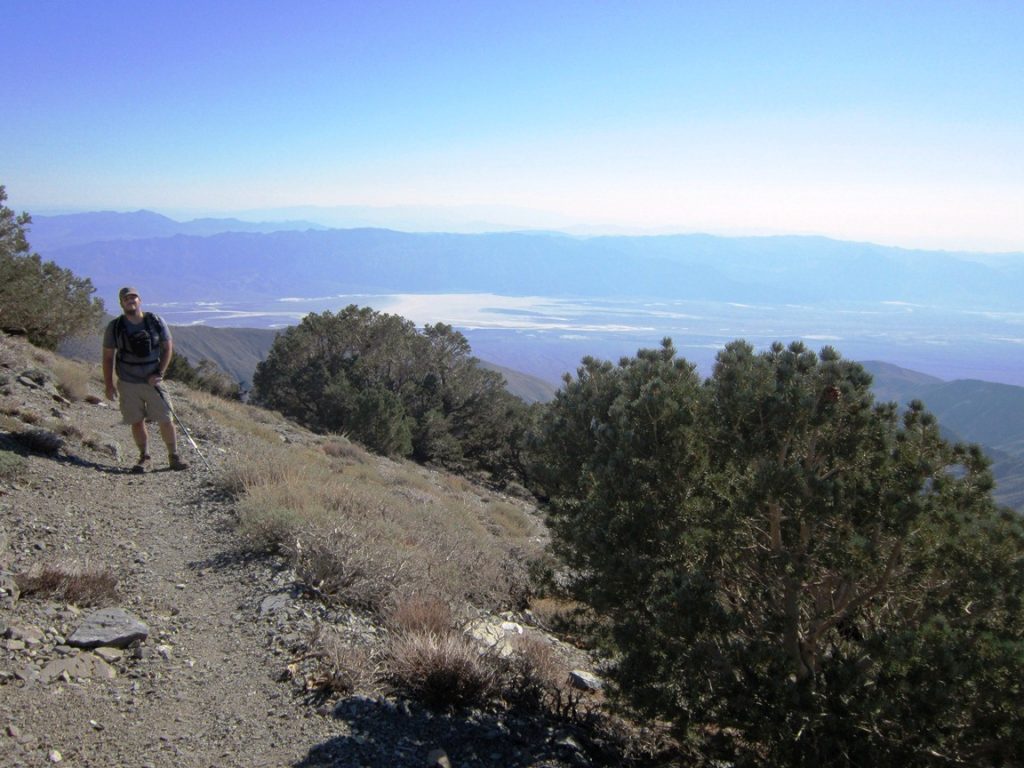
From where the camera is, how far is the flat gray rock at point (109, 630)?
395cm

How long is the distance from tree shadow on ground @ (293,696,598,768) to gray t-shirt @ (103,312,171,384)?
521cm

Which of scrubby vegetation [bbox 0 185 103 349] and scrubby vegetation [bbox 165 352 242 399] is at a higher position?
scrubby vegetation [bbox 0 185 103 349]

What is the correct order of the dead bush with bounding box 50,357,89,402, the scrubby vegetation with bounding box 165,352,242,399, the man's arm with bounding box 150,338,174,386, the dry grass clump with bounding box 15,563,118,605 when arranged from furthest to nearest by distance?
the scrubby vegetation with bounding box 165,352,242,399
the dead bush with bounding box 50,357,89,402
the man's arm with bounding box 150,338,174,386
the dry grass clump with bounding box 15,563,118,605

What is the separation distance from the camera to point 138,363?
301 inches

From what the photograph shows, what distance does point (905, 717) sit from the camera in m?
3.39

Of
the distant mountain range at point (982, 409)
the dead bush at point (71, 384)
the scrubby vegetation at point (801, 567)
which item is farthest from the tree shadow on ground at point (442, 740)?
the distant mountain range at point (982, 409)

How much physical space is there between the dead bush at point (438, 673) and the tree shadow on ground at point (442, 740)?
0.10 m

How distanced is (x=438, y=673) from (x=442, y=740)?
0.44 m

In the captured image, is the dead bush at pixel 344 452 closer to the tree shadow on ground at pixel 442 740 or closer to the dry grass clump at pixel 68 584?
the dry grass clump at pixel 68 584

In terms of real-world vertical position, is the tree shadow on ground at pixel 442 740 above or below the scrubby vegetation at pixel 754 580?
below

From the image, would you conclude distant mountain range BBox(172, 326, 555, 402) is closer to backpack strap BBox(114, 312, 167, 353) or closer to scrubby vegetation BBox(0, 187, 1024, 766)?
backpack strap BBox(114, 312, 167, 353)

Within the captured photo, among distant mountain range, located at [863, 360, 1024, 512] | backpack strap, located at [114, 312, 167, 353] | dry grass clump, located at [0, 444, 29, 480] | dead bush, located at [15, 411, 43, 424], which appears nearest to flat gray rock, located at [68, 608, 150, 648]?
dry grass clump, located at [0, 444, 29, 480]

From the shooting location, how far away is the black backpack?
7492 millimetres

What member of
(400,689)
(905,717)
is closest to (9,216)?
(400,689)
